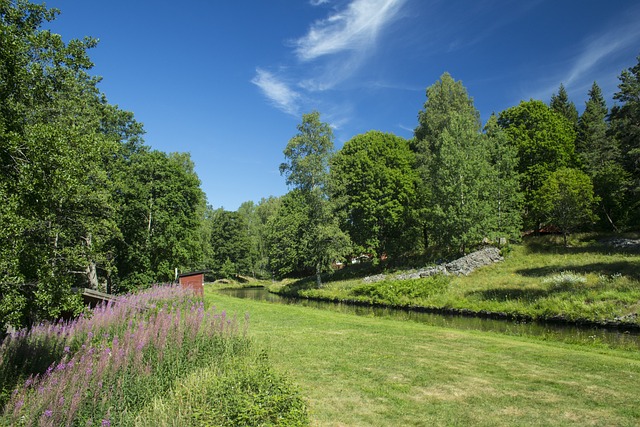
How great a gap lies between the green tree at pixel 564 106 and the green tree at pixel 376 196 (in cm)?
3592

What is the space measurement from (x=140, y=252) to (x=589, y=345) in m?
29.2

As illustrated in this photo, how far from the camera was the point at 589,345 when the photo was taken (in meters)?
12.9

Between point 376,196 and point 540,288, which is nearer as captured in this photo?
point 540,288

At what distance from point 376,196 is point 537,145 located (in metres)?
18.1

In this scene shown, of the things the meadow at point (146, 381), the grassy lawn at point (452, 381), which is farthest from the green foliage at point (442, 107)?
the meadow at point (146, 381)

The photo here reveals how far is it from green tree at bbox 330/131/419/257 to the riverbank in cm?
627

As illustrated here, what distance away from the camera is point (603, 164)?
140ft

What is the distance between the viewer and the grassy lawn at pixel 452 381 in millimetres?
5918

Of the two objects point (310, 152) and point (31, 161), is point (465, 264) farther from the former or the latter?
point (31, 161)

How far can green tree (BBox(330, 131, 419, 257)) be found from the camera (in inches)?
1606

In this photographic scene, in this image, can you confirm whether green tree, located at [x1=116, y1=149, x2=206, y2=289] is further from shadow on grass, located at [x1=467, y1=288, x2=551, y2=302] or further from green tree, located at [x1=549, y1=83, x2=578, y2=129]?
green tree, located at [x1=549, y1=83, x2=578, y2=129]

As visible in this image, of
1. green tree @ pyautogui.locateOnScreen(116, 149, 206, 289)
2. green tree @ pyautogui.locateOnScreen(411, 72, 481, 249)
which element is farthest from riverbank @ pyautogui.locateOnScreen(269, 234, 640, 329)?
green tree @ pyautogui.locateOnScreen(116, 149, 206, 289)

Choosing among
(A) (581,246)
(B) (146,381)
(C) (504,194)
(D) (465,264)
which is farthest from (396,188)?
(B) (146,381)

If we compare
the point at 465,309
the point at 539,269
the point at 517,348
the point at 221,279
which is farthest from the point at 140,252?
the point at 221,279
